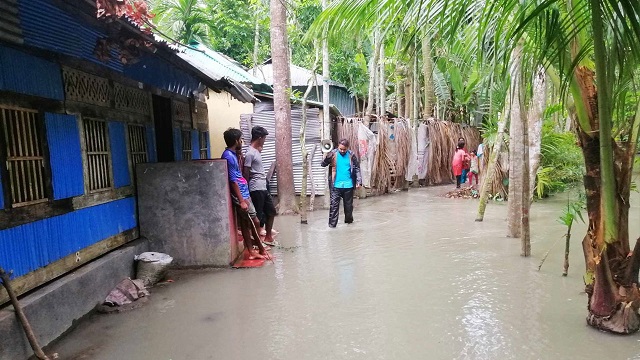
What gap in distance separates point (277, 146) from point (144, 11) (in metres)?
5.79

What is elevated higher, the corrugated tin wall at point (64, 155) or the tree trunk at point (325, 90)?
the tree trunk at point (325, 90)

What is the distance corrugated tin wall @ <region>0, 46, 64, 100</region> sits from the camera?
3.38 meters

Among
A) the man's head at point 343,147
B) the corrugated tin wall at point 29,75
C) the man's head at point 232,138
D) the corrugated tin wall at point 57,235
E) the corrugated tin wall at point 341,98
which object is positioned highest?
the corrugated tin wall at point 341,98

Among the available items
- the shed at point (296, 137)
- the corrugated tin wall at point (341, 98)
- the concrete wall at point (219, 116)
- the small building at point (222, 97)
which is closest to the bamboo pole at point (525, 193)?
the small building at point (222, 97)

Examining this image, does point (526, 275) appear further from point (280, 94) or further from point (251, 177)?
point (280, 94)

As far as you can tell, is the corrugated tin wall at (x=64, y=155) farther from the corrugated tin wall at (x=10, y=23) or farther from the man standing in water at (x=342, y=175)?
the man standing in water at (x=342, y=175)

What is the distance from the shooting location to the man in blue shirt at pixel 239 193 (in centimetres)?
578

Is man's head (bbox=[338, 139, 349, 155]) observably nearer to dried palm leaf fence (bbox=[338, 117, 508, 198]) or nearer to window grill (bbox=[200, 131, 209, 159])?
window grill (bbox=[200, 131, 209, 159])

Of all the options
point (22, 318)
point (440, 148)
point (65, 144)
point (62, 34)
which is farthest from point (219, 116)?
point (22, 318)

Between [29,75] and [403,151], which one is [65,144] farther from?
[403,151]

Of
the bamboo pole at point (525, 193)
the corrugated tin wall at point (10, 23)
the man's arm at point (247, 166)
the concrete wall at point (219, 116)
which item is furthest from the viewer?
the concrete wall at point (219, 116)

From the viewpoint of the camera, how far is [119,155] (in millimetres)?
5227

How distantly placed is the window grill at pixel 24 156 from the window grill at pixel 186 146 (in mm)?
3661

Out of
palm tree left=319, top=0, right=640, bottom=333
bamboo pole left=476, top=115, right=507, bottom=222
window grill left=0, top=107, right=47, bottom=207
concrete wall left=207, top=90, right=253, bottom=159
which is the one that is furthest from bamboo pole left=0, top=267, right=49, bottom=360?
→ concrete wall left=207, top=90, right=253, bottom=159
